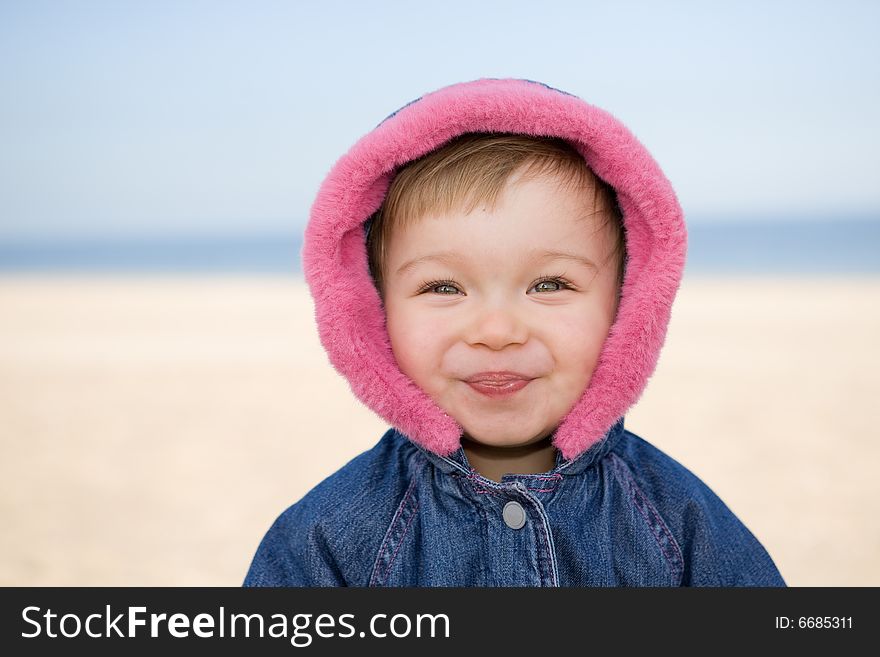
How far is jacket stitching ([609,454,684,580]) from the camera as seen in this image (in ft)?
6.61

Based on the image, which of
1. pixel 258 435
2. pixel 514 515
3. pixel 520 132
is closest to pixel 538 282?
pixel 520 132


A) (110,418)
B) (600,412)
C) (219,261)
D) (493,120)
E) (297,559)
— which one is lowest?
(297,559)

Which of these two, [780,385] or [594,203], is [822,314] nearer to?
[780,385]

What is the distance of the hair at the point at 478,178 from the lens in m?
1.95

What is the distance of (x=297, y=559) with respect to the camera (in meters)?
2.06

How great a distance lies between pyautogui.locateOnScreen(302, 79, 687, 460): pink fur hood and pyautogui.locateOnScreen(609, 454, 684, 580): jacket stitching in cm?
14

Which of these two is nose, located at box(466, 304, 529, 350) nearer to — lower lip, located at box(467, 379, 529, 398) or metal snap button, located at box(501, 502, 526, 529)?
lower lip, located at box(467, 379, 529, 398)

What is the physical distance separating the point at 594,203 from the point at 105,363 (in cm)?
738

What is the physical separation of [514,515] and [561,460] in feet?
0.62

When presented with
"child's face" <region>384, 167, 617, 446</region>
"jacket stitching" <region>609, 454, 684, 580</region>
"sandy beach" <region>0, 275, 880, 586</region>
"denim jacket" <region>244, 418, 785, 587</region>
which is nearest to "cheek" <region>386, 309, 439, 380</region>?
"child's face" <region>384, 167, 617, 446</region>

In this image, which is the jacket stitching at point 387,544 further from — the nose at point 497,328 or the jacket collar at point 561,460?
the nose at point 497,328

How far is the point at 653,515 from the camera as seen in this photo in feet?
6.71

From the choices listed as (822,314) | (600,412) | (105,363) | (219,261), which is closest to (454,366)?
(600,412)

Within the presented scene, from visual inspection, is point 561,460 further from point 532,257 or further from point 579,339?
point 532,257
